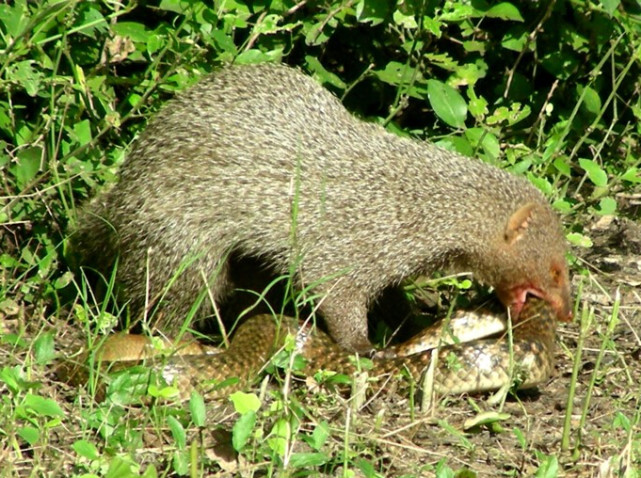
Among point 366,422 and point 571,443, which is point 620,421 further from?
point 366,422

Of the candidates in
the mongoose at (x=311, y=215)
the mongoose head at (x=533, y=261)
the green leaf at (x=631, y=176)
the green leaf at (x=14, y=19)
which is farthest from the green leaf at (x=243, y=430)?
the green leaf at (x=631, y=176)

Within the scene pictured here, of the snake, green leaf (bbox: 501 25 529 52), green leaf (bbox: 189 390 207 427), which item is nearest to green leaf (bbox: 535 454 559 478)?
the snake

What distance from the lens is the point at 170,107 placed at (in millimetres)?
4254

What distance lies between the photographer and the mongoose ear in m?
4.09

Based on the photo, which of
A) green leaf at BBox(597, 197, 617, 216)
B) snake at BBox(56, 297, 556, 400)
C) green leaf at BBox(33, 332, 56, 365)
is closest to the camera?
green leaf at BBox(33, 332, 56, 365)

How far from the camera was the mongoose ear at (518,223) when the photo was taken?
4.09m

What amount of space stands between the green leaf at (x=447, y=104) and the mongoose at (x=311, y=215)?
0.47 meters

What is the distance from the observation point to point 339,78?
505 cm

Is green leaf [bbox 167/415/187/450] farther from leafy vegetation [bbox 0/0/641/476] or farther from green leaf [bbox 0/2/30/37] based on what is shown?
green leaf [bbox 0/2/30/37]

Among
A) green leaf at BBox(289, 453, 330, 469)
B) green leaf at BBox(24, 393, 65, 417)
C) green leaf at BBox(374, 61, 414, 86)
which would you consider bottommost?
green leaf at BBox(289, 453, 330, 469)

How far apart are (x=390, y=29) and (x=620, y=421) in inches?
91.5

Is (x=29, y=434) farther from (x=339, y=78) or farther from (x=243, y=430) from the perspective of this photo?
(x=339, y=78)

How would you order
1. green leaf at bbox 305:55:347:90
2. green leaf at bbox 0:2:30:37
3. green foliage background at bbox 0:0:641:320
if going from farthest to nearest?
green leaf at bbox 305:55:347:90 → green foliage background at bbox 0:0:641:320 → green leaf at bbox 0:2:30:37

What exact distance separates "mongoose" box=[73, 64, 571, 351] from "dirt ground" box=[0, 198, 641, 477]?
37 centimetres
